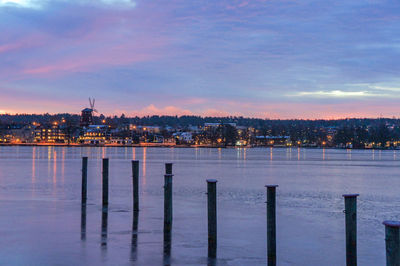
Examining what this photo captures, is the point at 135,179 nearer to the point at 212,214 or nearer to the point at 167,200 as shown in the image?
the point at 167,200

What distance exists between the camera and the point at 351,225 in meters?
14.1

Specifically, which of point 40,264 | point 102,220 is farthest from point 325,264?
point 102,220

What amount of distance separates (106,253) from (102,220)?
6249 mm

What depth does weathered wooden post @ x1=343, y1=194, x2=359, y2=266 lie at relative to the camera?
1370 centimetres

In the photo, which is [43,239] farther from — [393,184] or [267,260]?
[393,184]

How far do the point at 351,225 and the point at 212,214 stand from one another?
4.45 meters

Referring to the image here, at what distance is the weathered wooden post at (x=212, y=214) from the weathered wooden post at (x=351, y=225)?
4139 millimetres

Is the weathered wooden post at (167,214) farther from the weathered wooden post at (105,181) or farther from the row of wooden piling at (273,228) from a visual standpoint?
the weathered wooden post at (105,181)

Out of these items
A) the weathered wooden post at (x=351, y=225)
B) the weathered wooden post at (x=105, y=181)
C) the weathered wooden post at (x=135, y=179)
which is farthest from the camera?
the weathered wooden post at (x=105, y=181)

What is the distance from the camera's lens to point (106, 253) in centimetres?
1655

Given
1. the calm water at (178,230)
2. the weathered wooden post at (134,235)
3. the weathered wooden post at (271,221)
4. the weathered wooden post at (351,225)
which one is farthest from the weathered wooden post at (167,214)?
the weathered wooden post at (351,225)

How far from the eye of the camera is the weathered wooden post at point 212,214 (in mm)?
16422

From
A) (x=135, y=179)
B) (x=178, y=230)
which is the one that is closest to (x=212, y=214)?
(x=178, y=230)

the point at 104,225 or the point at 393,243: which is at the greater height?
the point at 393,243
